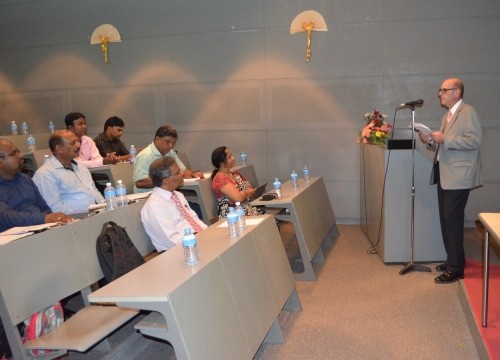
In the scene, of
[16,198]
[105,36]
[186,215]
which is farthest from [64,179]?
[105,36]

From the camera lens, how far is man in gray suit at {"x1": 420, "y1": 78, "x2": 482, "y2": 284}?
12.9ft

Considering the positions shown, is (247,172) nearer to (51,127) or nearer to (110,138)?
(110,138)

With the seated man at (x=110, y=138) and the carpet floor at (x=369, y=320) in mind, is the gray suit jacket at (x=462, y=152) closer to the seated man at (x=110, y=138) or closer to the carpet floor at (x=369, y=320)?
the carpet floor at (x=369, y=320)

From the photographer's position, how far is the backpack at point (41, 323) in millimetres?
2475

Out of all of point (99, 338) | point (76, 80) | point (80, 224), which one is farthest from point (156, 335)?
point (76, 80)

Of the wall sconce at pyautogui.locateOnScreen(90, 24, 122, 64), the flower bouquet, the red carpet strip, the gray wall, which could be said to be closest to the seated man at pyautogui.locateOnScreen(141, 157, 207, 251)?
the red carpet strip

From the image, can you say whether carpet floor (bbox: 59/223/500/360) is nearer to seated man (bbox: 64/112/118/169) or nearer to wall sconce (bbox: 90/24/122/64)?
seated man (bbox: 64/112/118/169)

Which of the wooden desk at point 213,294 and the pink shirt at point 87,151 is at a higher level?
the pink shirt at point 87,151

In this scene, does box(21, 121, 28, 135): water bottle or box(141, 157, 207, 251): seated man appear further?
box(21, 121, 28, 135): water bottle

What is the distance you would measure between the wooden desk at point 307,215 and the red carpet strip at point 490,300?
133cm

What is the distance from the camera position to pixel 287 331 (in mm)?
3324

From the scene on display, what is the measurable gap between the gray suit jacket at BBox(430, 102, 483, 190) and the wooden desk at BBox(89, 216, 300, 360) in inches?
69.6

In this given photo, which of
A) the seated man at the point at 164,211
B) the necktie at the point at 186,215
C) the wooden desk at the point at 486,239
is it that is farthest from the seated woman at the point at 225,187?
the wooden desk at the point at 486,239

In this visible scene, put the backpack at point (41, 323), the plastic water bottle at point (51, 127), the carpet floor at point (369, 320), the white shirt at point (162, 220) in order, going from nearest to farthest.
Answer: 1. the backpack at point (41, 323)
2. the carpet floor at point (369, 320)
3. the white shirt at point (162, 220)
4. the plastic water bottle at point (51, 127)
